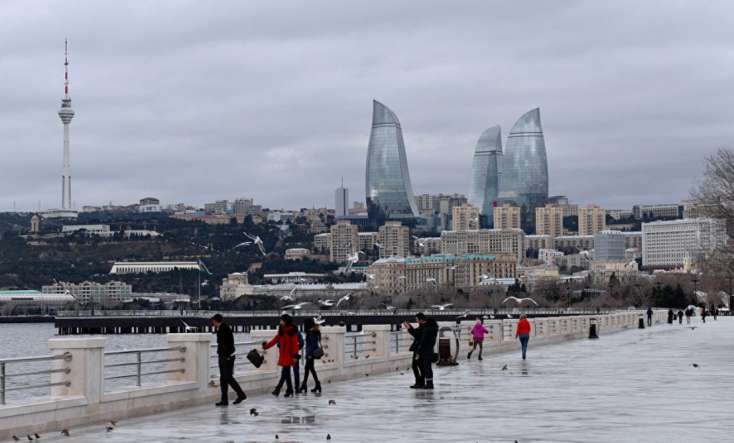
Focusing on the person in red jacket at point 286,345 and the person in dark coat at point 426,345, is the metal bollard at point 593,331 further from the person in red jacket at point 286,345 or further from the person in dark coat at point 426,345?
the person in red jacket at point 286,345

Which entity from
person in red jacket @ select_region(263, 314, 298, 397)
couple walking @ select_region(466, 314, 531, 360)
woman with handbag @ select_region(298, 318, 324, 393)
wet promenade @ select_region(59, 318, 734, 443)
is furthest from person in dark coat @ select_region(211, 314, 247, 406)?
couple walking @ select_region(466, 314, 531, 360)

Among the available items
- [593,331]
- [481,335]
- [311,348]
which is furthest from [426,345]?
[593,331]

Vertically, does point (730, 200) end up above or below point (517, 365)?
above

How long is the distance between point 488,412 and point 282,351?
5577 mm

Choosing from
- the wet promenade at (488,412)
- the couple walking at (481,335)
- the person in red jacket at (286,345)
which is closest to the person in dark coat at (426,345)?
the wet promenade at (488,412)

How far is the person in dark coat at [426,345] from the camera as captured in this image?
108 feet

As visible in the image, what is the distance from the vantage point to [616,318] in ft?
316

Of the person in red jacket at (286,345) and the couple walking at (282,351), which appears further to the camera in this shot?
the person in red jacket at (286,345)

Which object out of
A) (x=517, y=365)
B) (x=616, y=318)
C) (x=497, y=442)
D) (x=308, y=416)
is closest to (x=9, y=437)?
(x=308, y=416)

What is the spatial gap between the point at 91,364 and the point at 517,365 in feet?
72.0

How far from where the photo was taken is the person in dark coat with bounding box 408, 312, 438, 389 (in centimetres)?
3300

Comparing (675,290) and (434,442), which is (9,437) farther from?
(675,290)

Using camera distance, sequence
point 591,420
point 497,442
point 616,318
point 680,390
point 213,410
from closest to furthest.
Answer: point 497,442 < point 591,420 < point 213,410 < point 680,390 < point 616,318

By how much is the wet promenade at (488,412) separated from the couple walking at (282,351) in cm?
49
